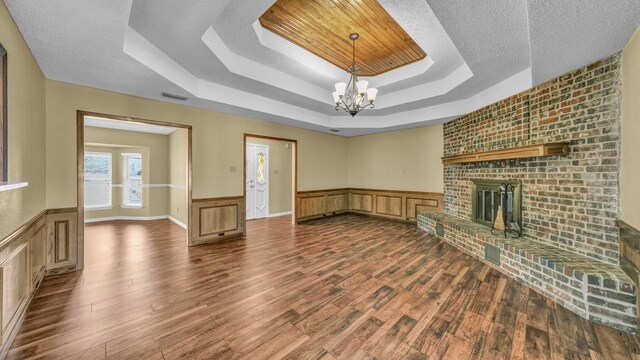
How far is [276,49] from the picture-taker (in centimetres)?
327

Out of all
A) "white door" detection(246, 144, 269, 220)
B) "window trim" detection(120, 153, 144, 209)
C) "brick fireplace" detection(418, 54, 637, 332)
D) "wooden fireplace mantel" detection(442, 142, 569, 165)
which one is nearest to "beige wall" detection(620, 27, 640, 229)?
"brick fireplace" detection(418, 54, 637, 332)

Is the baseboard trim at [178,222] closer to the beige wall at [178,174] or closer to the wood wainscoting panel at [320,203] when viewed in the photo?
the beige wall at [178,174]

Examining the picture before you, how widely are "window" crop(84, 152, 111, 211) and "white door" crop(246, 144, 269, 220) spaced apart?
375cm

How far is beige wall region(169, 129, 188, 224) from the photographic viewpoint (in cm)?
565

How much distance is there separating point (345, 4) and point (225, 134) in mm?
3191

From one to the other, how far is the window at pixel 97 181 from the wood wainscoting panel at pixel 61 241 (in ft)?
13.2

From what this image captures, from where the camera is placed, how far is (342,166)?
744cm

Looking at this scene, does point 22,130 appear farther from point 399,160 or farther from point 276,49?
point 399,160

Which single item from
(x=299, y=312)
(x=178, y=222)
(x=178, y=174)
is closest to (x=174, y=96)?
(x=178, y=174)

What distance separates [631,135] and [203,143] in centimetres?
538

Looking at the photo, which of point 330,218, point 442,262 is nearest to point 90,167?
point 330,218

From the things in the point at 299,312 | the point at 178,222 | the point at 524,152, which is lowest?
the point at 299,312

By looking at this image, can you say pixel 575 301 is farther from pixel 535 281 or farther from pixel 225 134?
pixel 225 134

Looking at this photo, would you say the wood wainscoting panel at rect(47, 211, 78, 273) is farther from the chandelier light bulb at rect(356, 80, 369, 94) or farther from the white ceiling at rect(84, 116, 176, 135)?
the chandelier light bulb at rect(356, 80, 369, 94)
